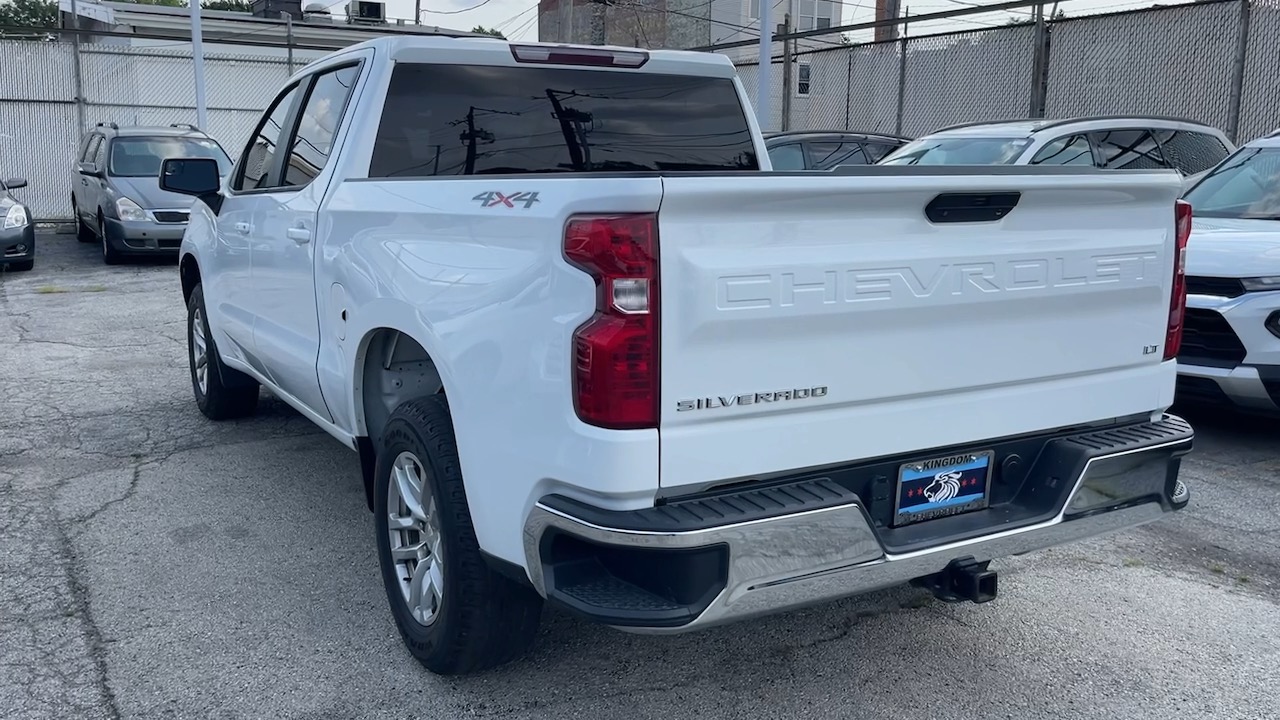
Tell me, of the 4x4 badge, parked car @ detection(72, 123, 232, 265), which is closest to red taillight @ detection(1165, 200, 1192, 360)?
the 4x4 badge

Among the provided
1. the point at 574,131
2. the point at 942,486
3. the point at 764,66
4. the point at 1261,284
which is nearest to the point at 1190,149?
the point at 1261,284

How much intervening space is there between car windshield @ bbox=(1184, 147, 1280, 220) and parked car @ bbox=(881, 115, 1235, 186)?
117 cm

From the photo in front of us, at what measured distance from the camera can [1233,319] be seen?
20.1 ft

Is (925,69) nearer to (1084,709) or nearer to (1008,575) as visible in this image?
(1008,575)

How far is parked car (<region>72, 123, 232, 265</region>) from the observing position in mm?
14586

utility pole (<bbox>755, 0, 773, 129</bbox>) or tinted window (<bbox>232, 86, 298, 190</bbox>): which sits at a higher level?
utility pole (<bbox>755, 0, 773, 129</bbox>)

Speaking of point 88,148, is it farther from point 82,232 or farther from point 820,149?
point 820,149

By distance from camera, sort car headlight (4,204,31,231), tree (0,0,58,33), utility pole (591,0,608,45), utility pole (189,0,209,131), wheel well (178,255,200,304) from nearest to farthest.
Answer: wheel well (178,255,200,304) < car headlight (4,204,31,231) < utility pole (189,0,209,131) < utility pole (591,0,608,45) < tree (0,0,58,33)

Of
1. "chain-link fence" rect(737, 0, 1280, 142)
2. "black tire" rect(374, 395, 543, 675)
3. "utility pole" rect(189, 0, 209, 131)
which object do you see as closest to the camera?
"black tire" rect(374, 395, 543, 675)

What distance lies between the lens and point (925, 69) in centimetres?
1742

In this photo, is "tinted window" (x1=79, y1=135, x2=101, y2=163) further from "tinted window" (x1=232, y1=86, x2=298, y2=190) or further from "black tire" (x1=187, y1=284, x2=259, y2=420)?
"tinted window" (x1=232, y1=86, x2=298, y2=190)

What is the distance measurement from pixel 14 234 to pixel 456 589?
12.6 m

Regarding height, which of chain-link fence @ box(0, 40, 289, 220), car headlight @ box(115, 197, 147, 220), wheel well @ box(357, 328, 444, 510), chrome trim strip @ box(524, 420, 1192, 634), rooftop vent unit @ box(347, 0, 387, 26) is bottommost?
chrome trim strip @ box(524, 420, 1192, 634)

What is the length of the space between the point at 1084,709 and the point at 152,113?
22475mm
